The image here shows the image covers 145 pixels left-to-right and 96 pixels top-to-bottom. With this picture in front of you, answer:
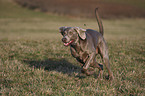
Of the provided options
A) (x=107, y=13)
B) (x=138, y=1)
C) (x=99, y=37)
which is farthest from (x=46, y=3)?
(x=99, y=37)

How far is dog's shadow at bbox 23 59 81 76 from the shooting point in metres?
6.61

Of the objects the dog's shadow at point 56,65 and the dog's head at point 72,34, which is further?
the dog's shadow at point 56,65

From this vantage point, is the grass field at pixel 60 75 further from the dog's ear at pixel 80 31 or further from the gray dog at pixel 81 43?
the dog's ear at pixel 80 31

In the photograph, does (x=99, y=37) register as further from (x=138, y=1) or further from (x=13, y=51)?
(x=138, y=1)

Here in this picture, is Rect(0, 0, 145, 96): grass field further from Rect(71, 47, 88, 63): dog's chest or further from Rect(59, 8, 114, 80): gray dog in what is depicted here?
Rect(71, 47, 88, 63): dog's chest

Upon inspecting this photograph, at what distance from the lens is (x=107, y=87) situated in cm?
504

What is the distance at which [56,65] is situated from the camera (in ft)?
23.4

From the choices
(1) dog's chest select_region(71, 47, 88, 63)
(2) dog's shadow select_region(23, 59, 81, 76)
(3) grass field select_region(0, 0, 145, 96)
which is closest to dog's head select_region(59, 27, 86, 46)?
(1) dog's chest select_region(71, 47, 88, 63)

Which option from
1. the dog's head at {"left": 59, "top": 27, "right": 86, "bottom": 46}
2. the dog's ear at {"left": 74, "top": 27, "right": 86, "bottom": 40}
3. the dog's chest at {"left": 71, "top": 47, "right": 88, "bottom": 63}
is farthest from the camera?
the dog's chest at {"left": 71, "top": 47, "right": 88, "bottom": 63}

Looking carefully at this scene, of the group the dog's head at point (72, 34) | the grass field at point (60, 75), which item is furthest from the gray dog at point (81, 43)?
the grass field at point (60, 75)

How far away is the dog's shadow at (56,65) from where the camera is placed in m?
6.61

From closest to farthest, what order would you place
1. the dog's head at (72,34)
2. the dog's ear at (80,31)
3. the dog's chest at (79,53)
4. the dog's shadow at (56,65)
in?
1. the dog's head at (72,34)
2. the dog's ear at (80,31)
3. the dog's chest at (79,53)
4. the dog's shadow at (56,65)

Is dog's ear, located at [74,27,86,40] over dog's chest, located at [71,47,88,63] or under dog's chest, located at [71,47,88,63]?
over

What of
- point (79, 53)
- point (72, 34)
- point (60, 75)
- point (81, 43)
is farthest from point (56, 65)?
point (72, 34)
